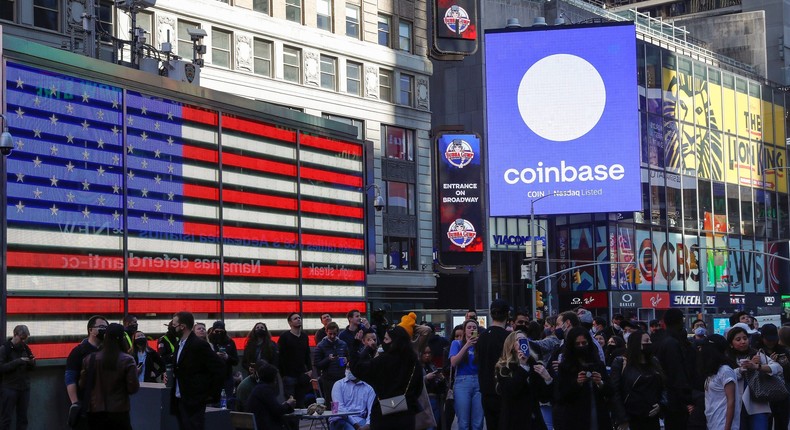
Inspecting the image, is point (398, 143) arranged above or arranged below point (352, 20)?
below

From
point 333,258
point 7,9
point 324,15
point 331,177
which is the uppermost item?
point 324,15

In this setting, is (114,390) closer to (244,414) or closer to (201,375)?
(201,375)

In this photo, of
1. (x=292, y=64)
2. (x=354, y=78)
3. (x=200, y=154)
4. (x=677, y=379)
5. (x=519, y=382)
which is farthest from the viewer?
(x=354, y=78)

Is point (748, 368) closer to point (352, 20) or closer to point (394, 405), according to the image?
point (394, 405)

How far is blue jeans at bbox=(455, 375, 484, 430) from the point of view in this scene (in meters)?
16.6

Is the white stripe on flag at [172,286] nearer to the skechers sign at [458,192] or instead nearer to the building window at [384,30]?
the building window at [384,30]

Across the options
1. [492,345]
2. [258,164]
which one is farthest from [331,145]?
[492,345]

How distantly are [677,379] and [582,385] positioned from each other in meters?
1.95

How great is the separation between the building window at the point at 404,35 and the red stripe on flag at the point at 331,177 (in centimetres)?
3813

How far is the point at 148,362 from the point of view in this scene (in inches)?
754

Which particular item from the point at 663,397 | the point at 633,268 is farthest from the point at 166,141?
the point at 633,268

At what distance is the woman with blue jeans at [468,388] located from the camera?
650 inches

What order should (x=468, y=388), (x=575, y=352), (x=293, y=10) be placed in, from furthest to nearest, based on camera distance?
(x=293, y=10) → (x=468, y=388) → (x=575, y=352)

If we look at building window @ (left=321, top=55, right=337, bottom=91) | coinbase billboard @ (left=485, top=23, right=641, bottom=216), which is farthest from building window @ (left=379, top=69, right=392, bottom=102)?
coinbase billboard @ (left=485, top=23, right=641, bottom=216)
